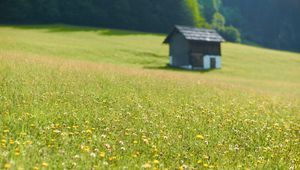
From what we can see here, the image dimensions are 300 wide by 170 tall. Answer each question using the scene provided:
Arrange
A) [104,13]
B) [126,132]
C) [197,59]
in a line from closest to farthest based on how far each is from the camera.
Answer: [126,132]
[197,59]
[104,13]

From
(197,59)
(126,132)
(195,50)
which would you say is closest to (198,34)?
(195,50)

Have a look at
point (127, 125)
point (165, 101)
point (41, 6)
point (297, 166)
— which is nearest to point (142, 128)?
point (127, 125)

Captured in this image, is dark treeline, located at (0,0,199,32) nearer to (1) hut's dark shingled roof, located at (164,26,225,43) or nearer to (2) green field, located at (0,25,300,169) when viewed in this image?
(1) hut's dark shingled roof, located at (164,26,225,43)

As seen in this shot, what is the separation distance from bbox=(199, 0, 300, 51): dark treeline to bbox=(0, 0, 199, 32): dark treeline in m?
36.3

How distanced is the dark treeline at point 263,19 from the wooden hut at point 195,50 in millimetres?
65035

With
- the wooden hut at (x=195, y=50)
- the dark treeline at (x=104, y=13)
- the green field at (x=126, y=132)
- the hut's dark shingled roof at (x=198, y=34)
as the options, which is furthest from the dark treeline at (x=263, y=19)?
the green field at (x=126, y=132)

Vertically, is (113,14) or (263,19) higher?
(113,14)

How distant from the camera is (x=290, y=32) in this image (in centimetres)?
12425

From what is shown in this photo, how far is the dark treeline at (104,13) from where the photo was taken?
71350mm

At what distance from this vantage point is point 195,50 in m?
53.0

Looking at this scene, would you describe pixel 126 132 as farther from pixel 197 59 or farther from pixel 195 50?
pixel 195 50

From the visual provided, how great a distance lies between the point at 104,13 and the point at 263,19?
72250 millimetres

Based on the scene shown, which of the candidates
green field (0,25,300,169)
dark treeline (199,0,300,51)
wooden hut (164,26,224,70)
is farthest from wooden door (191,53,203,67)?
dark treeline (199,0,300,51)

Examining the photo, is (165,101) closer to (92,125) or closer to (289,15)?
(92,125)
